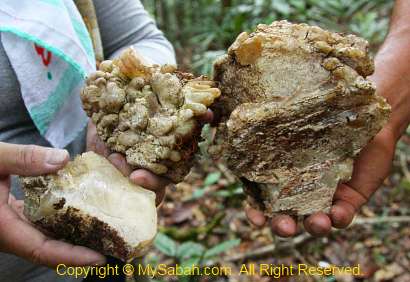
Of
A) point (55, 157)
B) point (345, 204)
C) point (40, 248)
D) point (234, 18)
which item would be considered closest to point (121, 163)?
point (55, 157)

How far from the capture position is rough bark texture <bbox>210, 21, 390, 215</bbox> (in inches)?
53.9

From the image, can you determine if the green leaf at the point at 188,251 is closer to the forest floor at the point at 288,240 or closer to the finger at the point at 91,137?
the forest floor at the point at 288,240

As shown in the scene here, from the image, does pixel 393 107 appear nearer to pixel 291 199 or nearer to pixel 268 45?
pixel 291 199

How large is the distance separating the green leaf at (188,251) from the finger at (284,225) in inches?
37.0

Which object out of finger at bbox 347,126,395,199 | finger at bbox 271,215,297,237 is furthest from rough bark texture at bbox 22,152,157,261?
finger at bbox 347,126,395,199

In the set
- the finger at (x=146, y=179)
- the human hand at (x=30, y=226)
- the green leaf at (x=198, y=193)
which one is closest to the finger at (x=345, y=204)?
the finger at (x=146, y=179)

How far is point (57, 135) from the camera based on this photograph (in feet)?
5.49

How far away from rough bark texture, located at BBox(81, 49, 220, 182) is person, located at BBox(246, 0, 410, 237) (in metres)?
0.51

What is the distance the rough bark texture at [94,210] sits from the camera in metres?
1.31

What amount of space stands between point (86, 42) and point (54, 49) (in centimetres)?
17

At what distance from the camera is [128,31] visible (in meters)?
1.92

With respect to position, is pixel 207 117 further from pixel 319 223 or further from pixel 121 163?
pixel 319 223

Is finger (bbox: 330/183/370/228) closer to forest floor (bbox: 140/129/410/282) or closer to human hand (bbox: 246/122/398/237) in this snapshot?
human hand (bbox: 246/122/398/237)

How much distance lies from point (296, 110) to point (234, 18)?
3.18 metres
